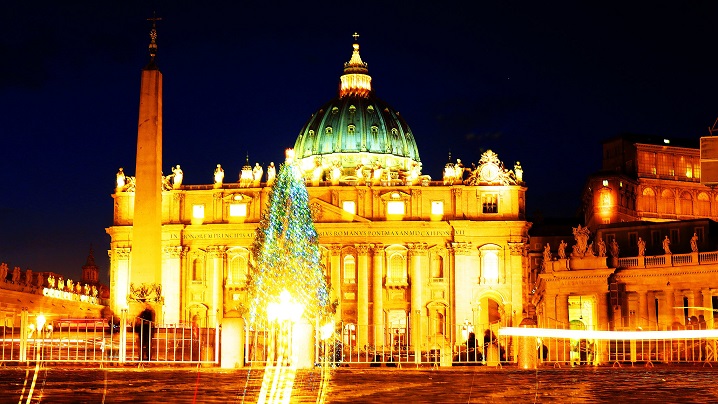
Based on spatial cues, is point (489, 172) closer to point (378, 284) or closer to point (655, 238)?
point (378, 284)

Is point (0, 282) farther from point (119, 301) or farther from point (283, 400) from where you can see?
point (283, 400)

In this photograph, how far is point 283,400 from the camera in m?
20.1

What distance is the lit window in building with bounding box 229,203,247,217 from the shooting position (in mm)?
103500

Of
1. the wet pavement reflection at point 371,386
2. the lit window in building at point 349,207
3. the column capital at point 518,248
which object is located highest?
the lit window in building at point 349,207

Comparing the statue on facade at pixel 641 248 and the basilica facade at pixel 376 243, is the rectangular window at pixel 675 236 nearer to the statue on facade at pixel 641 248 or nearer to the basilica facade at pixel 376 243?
the statue on facade at pixel 641 248

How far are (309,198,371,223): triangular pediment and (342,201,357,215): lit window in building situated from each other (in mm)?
1386

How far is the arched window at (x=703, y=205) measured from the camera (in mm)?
95438

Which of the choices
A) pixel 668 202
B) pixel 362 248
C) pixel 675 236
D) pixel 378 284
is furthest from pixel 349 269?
pixel 675 236

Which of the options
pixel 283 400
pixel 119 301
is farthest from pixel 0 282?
pixel 283 400

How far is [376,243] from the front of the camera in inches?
3984

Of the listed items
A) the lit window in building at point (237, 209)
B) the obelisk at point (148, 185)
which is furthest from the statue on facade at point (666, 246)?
the lit window in building at point (237, 209)

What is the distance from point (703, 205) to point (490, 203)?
1629cm

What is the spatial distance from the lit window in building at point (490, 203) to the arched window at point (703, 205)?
50.6 ft

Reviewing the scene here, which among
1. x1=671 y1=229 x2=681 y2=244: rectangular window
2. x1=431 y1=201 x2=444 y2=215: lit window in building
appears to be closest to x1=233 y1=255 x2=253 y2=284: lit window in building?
x1=431 y1=201 x2=444 y2=215: lit window in building
